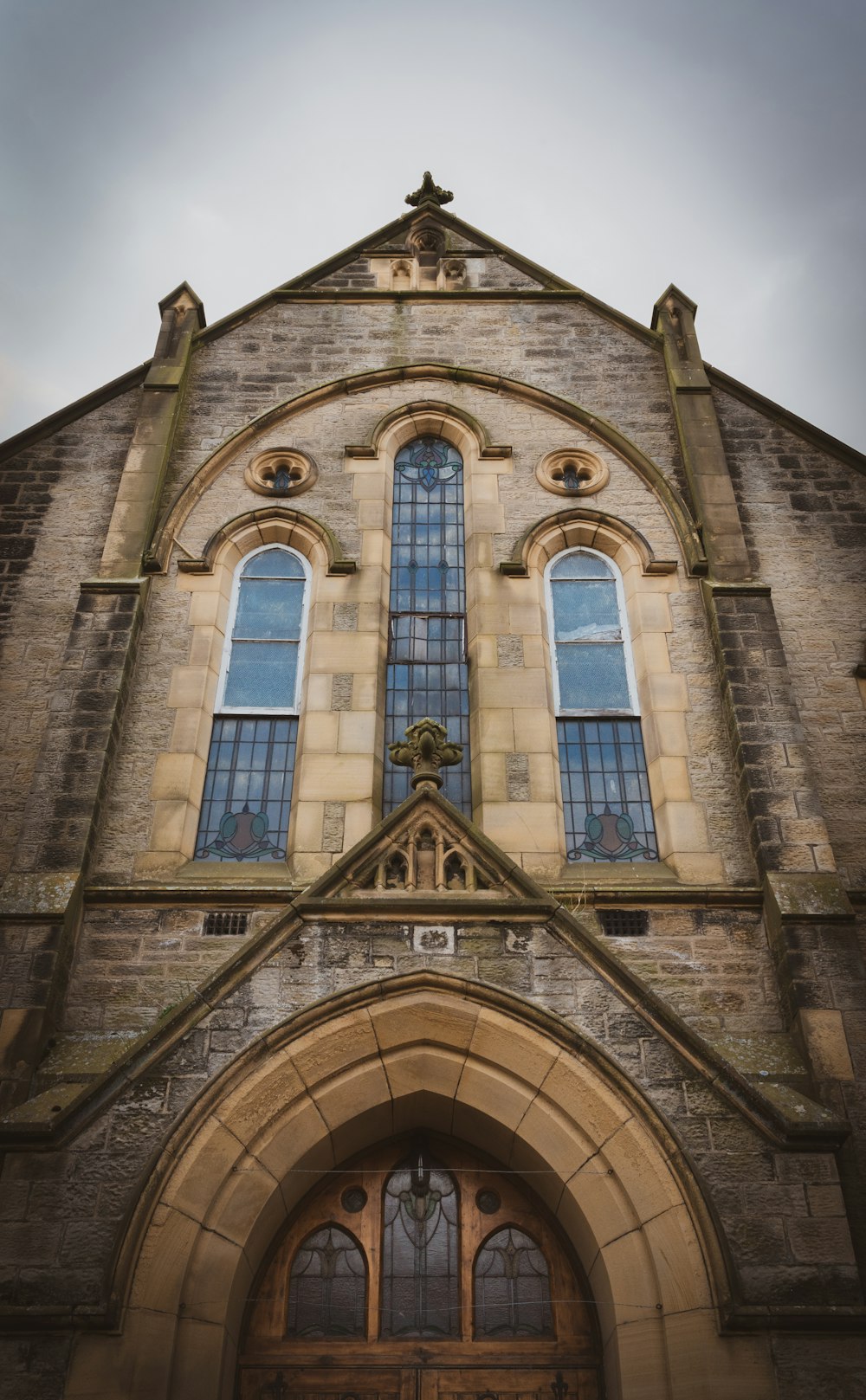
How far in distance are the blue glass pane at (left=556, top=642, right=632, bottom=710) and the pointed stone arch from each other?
326 centimetres

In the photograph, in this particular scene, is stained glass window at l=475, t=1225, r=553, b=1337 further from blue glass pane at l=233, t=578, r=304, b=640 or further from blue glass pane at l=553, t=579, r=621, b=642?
blue glass pane at l=233, t=578, r=304, b=640

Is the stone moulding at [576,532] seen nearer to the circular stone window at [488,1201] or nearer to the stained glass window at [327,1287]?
the circular stone window at [488,1201]

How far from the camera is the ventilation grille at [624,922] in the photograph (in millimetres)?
7918

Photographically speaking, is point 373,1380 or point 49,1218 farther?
point 373,1380

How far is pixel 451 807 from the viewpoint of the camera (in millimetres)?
7688

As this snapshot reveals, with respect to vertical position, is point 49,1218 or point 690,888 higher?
point 690,888

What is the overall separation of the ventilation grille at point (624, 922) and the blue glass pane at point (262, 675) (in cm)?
320

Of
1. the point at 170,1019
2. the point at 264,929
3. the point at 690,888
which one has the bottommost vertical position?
the point at 170,1019

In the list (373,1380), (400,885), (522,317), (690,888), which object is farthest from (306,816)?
(522,317)

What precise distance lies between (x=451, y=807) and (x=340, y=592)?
302 centimetres

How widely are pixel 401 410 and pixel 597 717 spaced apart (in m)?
3.91

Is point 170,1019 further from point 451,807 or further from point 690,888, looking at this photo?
point 690,888

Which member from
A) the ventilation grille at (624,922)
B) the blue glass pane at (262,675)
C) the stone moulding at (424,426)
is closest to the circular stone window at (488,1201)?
the ventilation grille at (624,922)

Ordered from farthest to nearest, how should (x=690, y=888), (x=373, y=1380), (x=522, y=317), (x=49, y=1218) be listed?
1. (x=522, y=317)
2. (x=690, y=888)
3. (x=373, y=1380)
4. (x=49, y=1218)
